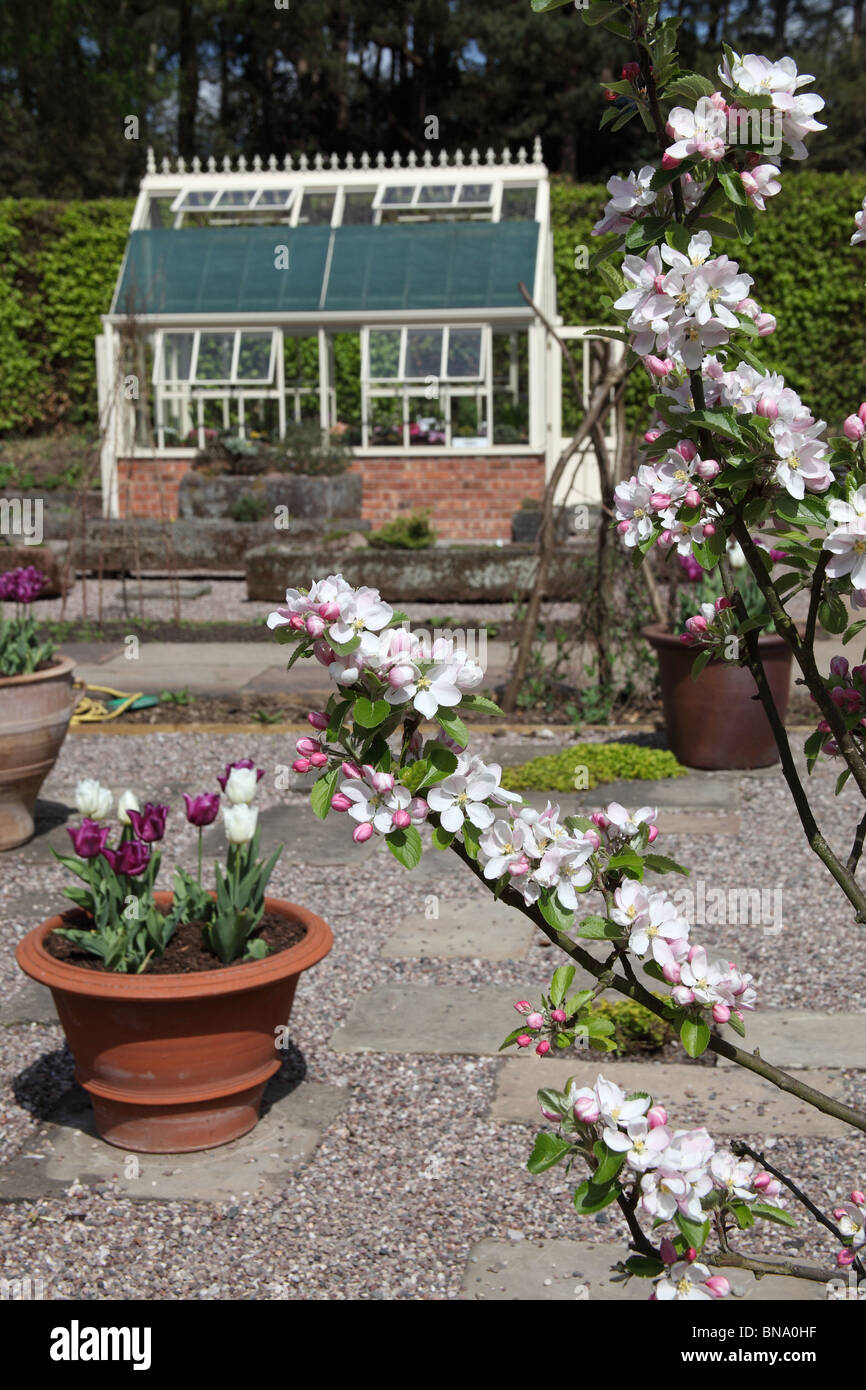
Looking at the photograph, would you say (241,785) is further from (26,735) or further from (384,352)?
(384,352)

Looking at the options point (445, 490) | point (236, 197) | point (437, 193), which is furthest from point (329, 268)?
point (445, 490)

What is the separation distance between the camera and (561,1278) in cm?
273

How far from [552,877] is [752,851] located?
402cm

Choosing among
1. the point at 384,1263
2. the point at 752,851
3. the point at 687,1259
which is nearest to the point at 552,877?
the point at 687,1259

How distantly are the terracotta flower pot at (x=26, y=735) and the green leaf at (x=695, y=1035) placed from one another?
414 cm

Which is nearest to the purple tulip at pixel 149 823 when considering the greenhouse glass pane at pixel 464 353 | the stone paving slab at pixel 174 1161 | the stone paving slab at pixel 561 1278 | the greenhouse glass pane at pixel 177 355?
the stone paving slab at pixel 174 1161

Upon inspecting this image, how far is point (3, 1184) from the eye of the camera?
3.16 meters

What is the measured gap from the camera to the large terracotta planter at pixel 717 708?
648cm

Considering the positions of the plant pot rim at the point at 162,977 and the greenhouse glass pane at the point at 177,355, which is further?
the greenhouse glass pane at the point at 177,355

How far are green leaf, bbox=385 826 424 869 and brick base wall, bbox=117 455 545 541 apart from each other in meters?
13.5

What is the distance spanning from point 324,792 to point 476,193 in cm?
1631

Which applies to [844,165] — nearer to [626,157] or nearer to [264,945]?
[626,157]

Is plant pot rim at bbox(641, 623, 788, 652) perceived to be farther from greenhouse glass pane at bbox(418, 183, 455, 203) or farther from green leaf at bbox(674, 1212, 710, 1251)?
greenhouse glass pane at bbox(418, 183, 455, 203)

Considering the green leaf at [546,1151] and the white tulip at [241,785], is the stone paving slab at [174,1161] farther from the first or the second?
the green leaf at [546,1151]
